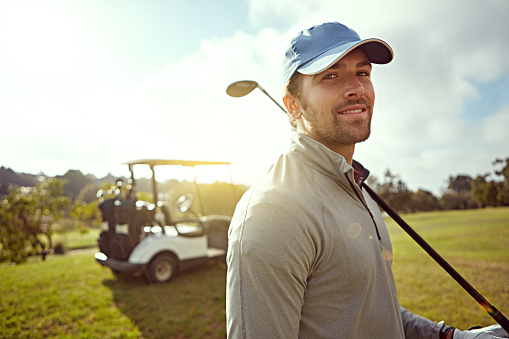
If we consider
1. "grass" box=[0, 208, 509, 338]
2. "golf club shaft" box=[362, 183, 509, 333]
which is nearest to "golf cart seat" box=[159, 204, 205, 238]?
"grass" box=[0, 208, 509, 338]

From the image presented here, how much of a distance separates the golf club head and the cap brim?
918mm

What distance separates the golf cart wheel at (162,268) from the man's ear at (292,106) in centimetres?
559

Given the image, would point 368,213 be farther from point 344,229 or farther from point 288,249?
point 288,249

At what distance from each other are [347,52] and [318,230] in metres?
0.76

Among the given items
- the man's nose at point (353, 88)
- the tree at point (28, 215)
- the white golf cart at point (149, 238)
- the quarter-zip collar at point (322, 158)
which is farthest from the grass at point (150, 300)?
the man's nose at point (353, 88)

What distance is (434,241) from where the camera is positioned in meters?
12.7

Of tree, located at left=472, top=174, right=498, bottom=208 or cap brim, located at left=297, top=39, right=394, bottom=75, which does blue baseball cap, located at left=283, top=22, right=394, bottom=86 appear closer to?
cap brim, located at left=297, top=39, right=394, bottom=75

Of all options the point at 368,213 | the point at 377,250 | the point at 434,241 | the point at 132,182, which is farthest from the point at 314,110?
the point at 434,241

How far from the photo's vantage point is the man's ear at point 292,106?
1.41 meters

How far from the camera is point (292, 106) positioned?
1439 millimetres

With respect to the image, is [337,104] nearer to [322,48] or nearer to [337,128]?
[337,128]

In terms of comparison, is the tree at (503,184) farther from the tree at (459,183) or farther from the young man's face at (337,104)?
the young man's face at (337,104)

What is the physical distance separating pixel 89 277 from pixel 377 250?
7.63 meters

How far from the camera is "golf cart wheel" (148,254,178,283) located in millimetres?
6078
